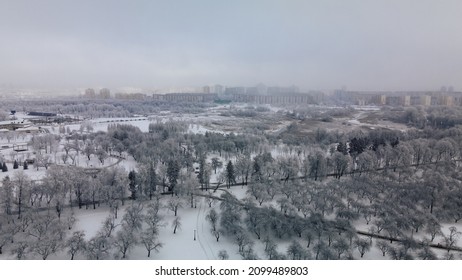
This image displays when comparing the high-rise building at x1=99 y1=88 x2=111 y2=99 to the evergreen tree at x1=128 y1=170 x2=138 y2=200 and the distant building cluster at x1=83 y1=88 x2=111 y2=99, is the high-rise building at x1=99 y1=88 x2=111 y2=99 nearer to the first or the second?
the distant building cluster at x1=83 y1=88 x2=111 y2=99

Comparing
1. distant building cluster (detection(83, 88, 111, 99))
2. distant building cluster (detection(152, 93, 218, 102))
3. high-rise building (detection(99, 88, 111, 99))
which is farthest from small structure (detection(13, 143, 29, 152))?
high-rise building (detection(99, 88, 111, 99))

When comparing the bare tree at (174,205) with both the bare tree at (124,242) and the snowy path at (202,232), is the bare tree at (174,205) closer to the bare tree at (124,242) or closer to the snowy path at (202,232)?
the snowy path at (202,232)

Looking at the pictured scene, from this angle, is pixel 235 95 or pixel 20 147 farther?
pixel 235 95

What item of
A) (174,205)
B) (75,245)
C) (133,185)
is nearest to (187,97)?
(133,185)

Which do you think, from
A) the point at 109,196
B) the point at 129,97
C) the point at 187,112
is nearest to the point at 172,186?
the point at 109,196

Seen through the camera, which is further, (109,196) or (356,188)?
(356,188)

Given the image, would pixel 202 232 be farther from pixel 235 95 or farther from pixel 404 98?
pixel 235 95

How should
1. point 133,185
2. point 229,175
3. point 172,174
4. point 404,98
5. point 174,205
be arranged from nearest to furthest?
point 174,205
point 133,185
point 172,174
point 229,175
point 404,98

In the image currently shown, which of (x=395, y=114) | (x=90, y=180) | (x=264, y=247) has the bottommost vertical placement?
(x=264, y=247)

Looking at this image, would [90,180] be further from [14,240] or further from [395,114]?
[395,114]
